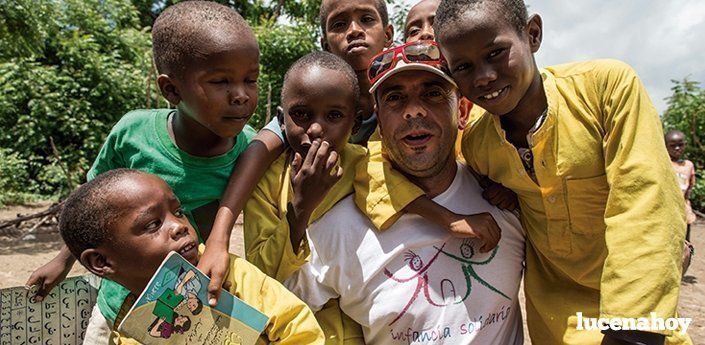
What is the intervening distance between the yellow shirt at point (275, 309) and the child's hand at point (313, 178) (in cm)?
28

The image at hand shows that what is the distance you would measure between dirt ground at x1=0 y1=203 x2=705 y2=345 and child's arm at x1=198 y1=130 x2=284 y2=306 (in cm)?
383

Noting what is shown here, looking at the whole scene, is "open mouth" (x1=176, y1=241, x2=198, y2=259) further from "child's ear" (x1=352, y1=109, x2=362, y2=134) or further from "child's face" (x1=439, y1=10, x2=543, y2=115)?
"child's face" (x1=439, y1=10, x2=543, y2=115)

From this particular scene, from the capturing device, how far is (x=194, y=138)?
2.12m

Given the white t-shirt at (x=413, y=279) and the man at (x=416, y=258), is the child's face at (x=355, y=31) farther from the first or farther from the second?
the white t-shirt at (x=413, y=279)

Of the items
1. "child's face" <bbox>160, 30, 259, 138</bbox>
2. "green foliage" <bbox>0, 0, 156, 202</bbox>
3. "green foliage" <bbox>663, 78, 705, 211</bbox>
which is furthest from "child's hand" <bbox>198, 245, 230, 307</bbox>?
"green foliage" <bbox>663, 78, 705, 211</bbox>

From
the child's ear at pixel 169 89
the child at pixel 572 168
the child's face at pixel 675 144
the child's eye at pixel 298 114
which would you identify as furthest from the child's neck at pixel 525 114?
the child's face at pixel 675 144

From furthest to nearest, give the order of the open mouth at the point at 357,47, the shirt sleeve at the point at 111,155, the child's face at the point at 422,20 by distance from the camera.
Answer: the child's face at the point at 422,20 < the open mouth at the point at 357,47 < the shirt sleeve at the point at 111,155

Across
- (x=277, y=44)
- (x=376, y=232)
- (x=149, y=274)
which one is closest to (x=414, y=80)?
(x=376, y=232)

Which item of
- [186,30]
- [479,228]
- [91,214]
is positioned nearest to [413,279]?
[479,228]

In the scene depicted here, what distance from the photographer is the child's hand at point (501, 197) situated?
6.89 feet

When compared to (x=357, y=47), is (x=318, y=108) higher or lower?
lower

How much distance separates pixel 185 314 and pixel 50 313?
2.94ft

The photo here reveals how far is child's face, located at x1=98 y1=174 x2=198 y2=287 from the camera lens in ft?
5.61

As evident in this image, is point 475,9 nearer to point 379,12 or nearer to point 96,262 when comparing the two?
point 379,12
